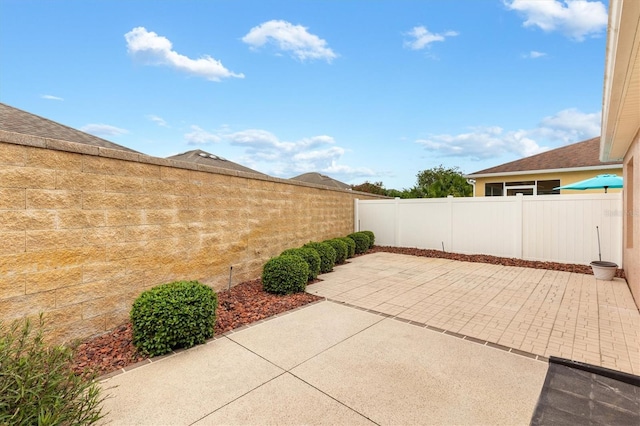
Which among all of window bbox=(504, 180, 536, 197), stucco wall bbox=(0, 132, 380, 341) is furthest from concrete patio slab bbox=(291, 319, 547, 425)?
window bbox=(504, 180, 536, 197)

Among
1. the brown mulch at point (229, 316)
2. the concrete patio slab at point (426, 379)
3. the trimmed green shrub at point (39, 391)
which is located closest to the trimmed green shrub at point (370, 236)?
the brown mulch at point (229, 316)

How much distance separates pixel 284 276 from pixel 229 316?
144 centimetres

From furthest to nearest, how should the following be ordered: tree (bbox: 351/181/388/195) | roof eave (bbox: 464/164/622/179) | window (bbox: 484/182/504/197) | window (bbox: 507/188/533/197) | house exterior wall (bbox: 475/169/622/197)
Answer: tree (bbox: 351/181/388/195)
window (bbox: 484/182/504/197)
window (bbox: 507/188/533/197)
house exterior wall (bbox: 475/169/622/197)
roof eave (bbox: 464/164/622/179)

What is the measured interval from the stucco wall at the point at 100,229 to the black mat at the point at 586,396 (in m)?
4.76

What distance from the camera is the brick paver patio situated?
11.8 ft

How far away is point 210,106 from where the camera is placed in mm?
10781

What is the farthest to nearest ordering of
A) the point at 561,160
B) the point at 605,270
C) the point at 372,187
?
the point at 372,187 < the point at 561,160 < the point at 605,270

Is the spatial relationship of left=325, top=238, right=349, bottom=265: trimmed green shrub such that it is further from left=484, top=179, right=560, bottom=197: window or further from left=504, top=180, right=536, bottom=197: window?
left=484, top=179, right=560, bottom=197: window

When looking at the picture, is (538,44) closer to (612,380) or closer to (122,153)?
(612,380)

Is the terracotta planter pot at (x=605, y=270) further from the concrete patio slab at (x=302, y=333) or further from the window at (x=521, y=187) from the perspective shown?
the window at (x=521, y=187)

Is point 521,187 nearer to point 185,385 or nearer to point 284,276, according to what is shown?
point 284,276

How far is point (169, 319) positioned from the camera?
3.42m

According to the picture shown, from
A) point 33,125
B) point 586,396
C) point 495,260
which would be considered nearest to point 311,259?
point 586,396

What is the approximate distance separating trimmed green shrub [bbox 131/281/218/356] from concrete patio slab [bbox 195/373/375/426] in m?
1.35
